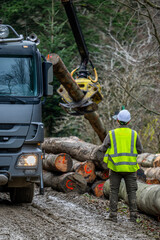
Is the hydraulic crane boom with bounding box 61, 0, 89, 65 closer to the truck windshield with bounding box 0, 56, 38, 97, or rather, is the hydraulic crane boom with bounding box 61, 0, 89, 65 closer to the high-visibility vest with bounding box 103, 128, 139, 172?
the truck windshield with bounding box 0, 56, 38, 97

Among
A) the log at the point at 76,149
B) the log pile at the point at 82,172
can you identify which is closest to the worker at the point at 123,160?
the log pile at the point at 82,172

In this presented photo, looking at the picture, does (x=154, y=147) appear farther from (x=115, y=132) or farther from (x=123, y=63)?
(x=115, y=132)

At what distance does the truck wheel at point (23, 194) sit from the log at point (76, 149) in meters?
2.35

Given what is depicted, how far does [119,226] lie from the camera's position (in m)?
7.03

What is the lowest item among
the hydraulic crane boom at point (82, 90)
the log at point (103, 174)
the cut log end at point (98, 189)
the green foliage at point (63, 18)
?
the cut log end at point (98, 189)

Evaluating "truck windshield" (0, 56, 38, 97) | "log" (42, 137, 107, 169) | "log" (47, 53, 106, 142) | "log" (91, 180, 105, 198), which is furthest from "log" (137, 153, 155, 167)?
"truck windshield" (0, 56, 38, 97)

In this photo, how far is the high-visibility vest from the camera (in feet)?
24.6

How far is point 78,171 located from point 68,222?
3.61 metres

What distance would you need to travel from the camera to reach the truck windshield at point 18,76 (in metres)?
7.70

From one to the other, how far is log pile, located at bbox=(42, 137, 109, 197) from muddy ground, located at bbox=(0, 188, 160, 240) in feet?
2.58

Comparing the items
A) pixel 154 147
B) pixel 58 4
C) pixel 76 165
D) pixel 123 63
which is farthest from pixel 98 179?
pixel 58 4

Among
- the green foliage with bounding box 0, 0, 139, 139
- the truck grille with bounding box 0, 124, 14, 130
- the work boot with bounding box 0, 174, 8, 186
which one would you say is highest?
the green foliage with bounding box 0, 0, 139, 139

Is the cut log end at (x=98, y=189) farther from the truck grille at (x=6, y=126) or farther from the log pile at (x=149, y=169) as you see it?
the truck grille at (x=6, y=126)

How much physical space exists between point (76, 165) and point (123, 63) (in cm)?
1239
